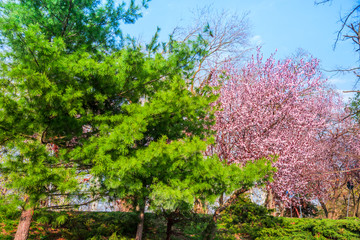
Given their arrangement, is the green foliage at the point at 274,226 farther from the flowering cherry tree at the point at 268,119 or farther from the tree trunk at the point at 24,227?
the tree trunk at the point at 24,227

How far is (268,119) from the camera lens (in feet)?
31.3

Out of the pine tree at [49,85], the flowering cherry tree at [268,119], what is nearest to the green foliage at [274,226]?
the flowering cherry tree at [268,119]

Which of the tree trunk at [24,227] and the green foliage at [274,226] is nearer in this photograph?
the tree trunk at [24,227]

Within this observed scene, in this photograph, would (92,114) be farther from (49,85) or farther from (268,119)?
(268,119)

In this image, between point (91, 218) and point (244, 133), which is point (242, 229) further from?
point (91, 218)

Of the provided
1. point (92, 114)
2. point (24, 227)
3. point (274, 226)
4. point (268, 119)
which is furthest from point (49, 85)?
point (274, 226)

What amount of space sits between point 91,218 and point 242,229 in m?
6.08

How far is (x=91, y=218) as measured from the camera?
8.70 m

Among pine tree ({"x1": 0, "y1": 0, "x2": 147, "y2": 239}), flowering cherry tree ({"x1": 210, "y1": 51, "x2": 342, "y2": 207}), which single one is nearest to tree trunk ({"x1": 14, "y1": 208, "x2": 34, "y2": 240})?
pine tree ({"x1": 0, "y1": 0, "x2": 147, "y2": 239})

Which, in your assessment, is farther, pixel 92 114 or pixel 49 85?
pixel 92 114

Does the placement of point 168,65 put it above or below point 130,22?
below

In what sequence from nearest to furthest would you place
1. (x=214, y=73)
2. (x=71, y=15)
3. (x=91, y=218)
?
(x=71, y=15) → (x=91, y=218) → (x=214, y=73)

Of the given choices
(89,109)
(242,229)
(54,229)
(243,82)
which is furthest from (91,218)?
(243,82)

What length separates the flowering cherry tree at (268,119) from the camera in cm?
889
